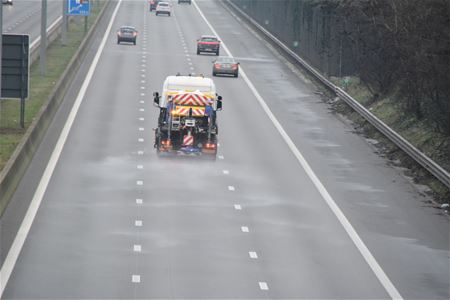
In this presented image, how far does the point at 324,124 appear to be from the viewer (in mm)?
54719

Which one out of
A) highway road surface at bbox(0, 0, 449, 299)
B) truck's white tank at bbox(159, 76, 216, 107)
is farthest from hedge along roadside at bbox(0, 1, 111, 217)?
truck's white tank at bbox(159, 76, 216, 107)

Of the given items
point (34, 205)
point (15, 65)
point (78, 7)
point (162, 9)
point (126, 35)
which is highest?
point (78, 7)

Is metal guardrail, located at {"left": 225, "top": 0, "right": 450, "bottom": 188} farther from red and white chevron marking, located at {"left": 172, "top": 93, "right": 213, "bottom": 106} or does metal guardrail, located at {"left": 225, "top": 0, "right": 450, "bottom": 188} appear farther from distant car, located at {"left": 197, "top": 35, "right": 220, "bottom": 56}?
red and white chevron marking, located at {"left": 172, "top": 93, "right": 213, "bottom": 106}

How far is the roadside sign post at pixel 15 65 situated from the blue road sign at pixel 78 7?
43.8 metres

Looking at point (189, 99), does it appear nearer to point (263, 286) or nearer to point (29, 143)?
point (29, 143)

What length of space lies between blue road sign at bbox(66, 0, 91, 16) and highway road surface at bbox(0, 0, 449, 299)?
29951 millimetres

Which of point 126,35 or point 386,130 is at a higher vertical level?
point 126,35

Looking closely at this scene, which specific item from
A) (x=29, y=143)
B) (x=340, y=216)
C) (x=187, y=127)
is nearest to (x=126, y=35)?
(x=187, y=127)

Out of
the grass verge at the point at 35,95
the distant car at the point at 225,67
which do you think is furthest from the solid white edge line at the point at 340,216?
the distant car at the point at 225,67

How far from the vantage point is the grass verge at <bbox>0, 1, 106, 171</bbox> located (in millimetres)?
43156

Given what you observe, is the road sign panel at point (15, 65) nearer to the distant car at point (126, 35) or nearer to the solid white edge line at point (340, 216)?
the solid white edge line at point (340, 216)

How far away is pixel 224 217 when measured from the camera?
1324 inches

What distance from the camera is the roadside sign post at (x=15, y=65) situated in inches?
1715

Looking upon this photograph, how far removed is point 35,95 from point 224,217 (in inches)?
1028
